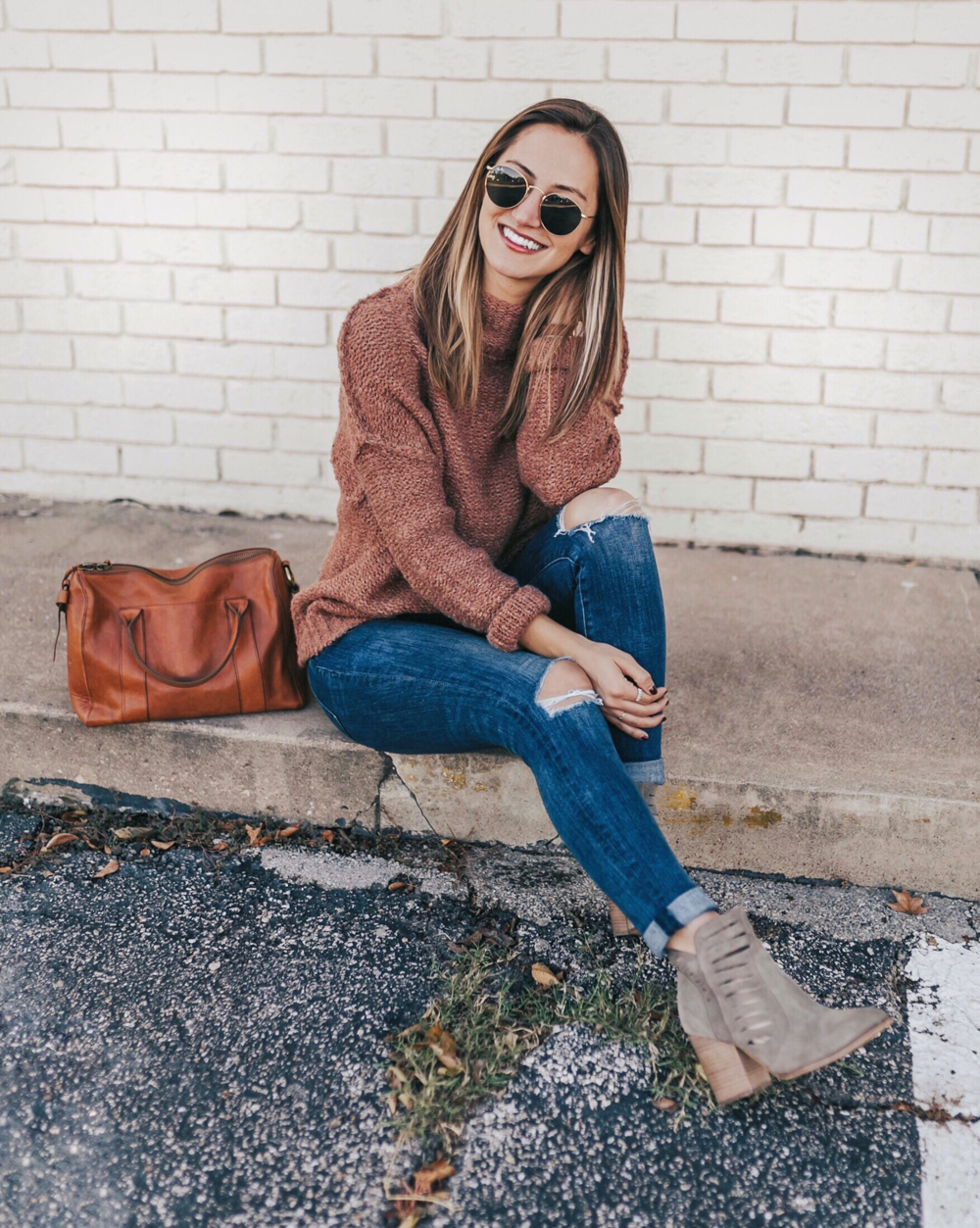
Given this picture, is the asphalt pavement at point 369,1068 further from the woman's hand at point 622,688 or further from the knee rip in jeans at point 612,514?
the knee rip in jeans at point 612,514

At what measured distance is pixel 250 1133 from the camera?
5.74ft

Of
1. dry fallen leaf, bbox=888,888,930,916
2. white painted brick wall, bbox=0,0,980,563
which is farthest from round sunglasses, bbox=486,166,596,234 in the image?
white painted brick wall, bbox=0,0,980,563

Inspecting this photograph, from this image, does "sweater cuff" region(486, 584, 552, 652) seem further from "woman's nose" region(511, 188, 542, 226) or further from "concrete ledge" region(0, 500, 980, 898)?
"woman's nose" region(511, 188, 542, 226)

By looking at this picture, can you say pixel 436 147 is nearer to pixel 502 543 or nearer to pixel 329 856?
pixel 502 543

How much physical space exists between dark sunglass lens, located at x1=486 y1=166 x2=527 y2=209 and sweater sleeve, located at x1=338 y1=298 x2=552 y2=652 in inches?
13.6

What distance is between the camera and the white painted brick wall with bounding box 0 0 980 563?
3.55 meters

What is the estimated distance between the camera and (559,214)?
2176 millimetres

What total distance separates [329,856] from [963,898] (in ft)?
4.59

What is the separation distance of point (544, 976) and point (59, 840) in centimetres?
118

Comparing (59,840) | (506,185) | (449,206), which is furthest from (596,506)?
(449,206)

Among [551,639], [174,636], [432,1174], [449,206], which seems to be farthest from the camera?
[449,206]

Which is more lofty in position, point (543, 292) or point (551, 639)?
point (543, 292)

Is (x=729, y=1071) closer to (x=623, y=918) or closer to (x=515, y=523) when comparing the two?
(x=623, y=918)

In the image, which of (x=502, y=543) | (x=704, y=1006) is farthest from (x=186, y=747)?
(x=704, y=1006)
